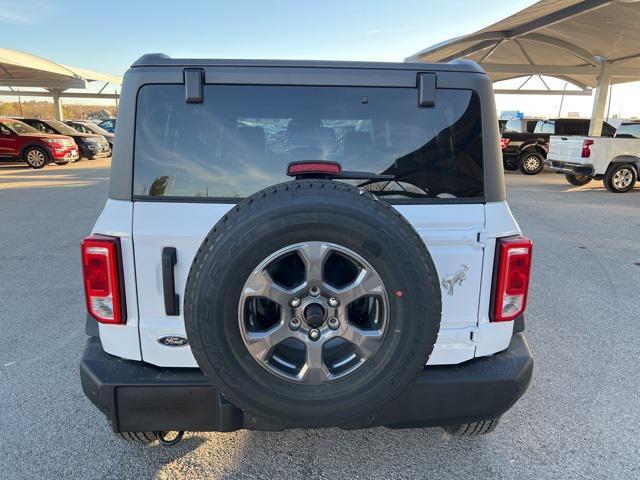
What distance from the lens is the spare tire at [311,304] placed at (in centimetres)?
172

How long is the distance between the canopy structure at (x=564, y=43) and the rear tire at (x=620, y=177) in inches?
155

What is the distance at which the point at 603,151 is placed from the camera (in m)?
12.6

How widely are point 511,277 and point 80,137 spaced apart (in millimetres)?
21818

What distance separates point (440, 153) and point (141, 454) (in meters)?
2.25

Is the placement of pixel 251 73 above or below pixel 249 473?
above

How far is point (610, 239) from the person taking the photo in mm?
7594

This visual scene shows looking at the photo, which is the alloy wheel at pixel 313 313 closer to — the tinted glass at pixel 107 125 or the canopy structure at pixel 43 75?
the canopy structure at pixel 43 75

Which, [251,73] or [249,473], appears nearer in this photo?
[251,73]

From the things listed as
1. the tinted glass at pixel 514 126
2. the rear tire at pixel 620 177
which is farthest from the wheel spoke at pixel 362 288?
the tinted glass at pixel 514 126

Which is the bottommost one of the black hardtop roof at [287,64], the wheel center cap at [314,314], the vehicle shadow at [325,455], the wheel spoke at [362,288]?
the vehicle shadow at [325,455]

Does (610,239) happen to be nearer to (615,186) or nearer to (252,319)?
(615,186)

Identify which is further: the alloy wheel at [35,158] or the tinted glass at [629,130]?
the alloy wheel at [35,158]

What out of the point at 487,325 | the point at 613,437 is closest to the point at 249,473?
the point at 487,325

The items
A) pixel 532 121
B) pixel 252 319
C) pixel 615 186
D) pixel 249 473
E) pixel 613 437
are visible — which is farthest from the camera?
pixel 532 121
